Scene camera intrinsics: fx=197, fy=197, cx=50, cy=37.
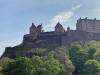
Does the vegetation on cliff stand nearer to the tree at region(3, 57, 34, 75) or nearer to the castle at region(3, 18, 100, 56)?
the tree at region(3, 57, 34, 75)

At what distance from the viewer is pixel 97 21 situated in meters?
106

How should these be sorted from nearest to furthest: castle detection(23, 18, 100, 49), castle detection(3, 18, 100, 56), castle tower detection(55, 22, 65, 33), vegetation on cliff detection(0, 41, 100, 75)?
vegetation on cliff detection(0, 41, 100, 75), castle detection(3, 18, 100, 56), castle detection(23, 18, 100, 49), castle tower detection(55, 22, 65, 33)

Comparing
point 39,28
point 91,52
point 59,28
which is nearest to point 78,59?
point 91,52

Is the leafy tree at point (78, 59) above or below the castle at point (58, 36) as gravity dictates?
below

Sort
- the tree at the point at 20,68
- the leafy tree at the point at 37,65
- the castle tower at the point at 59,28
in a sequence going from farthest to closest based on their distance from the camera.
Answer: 1. the castle tower at the point at 59,28
2. the leafy tree at the point at 37,65
3. the tree at the point at 20,68

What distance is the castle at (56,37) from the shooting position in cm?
8638

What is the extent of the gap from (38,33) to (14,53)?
17196mm

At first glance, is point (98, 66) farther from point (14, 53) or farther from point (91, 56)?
point (14, 53)

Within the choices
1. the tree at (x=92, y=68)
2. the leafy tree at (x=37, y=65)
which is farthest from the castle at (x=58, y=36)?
the leafy tree at (x=37, y=65)

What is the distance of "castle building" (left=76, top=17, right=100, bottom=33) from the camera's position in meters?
102

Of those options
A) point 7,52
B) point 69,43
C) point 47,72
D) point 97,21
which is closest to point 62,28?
point 69,43

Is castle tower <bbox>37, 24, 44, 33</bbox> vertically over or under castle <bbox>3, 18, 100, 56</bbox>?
over

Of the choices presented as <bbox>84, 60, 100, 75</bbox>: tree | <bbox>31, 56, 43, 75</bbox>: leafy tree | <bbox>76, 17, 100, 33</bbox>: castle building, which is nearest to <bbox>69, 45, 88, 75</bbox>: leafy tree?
<bbox>84, 60, 100, 75</bbox>: tree

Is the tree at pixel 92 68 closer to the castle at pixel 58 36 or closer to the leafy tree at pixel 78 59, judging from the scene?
the leafy tree at pixel 78 59
